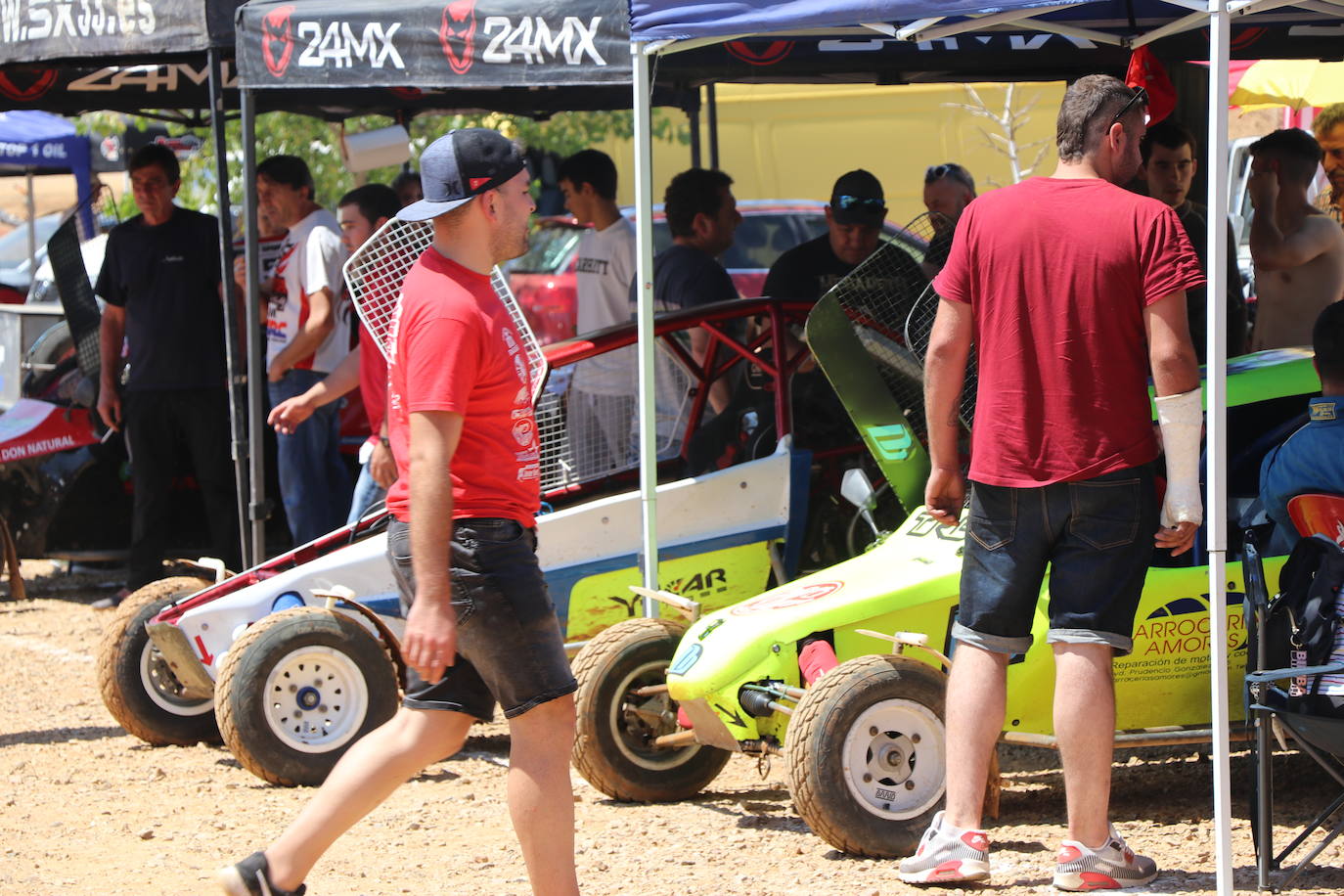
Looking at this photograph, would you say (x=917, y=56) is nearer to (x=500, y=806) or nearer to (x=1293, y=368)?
(x=1293, y=368)

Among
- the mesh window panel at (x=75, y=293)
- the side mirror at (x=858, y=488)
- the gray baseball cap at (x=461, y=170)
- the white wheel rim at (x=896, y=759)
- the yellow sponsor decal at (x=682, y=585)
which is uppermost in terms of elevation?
the gray baseball cap at (x=461, y=170)

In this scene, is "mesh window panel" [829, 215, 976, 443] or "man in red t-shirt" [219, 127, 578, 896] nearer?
"man in red t-shirt" [219, 127, 578, 896]

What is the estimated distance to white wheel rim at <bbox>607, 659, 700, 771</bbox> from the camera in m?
5.63

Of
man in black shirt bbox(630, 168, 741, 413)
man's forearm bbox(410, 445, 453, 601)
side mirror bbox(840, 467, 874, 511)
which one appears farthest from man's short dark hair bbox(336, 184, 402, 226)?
man's forearm bbox(410, 445, 453, 601)

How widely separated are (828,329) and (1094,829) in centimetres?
203

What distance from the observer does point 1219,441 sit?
423 cm

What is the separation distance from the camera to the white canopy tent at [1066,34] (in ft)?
13.8

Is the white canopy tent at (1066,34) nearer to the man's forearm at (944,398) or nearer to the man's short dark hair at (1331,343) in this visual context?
the man's short dark hair at (1331,343)

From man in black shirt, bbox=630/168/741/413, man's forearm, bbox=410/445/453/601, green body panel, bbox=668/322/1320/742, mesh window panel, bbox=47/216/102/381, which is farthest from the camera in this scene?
mesh window panel, bbox=47/216/102/381

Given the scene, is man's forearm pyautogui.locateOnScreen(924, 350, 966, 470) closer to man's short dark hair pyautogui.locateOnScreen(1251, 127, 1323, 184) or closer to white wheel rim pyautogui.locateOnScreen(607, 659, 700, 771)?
white wheel rim pyautogui.locateOnScreen(607, 659, 700, 771)

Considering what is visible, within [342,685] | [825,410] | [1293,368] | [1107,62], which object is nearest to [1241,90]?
[1107,62]

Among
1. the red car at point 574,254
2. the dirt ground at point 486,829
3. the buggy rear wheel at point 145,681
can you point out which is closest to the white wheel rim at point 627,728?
the dirt ground at point 486,829

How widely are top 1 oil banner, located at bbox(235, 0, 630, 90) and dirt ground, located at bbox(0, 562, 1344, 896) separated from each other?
8.37 ft

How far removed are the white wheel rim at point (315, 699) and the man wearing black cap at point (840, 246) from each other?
9.91ft
